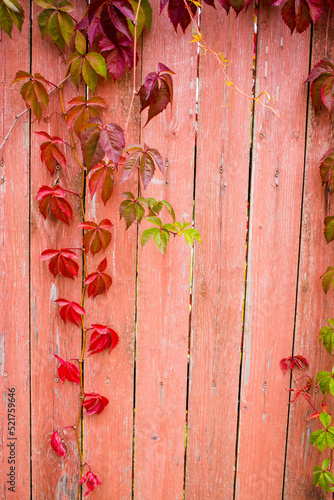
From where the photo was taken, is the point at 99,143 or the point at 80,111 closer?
the point at 99,143

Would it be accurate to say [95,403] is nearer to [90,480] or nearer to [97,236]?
[90,480]

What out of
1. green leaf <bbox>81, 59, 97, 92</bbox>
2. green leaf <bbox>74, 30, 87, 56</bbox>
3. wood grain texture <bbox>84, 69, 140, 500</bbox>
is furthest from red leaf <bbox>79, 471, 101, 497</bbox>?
green leaf <bbox>74, 30, 87, 56</bbox>

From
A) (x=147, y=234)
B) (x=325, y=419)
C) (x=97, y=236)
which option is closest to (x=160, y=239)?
(x=147, y=234)

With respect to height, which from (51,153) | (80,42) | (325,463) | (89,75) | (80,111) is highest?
(80,42)

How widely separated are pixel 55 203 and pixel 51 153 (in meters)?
0.16

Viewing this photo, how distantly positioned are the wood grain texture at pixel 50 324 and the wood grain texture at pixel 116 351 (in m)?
0.07

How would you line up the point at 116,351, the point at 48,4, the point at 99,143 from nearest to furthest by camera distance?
1. the point at 99,143
2. the point at 48,4
3. the point at 116,351

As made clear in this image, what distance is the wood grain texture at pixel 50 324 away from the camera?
1.30 meters

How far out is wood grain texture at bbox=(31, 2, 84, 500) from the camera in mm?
1304

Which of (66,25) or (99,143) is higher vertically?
(66,25)

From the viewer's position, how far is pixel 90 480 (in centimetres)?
138

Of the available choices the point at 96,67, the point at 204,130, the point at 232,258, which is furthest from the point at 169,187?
the point at 96,67

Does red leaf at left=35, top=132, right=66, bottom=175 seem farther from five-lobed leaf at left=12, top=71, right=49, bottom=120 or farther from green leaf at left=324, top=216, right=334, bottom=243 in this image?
green leaf at left=324, top=216, right=334, bottom=243

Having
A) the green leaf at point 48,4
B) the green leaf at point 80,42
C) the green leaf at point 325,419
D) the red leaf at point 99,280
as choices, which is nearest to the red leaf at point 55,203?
the red leaf at point 99,280
